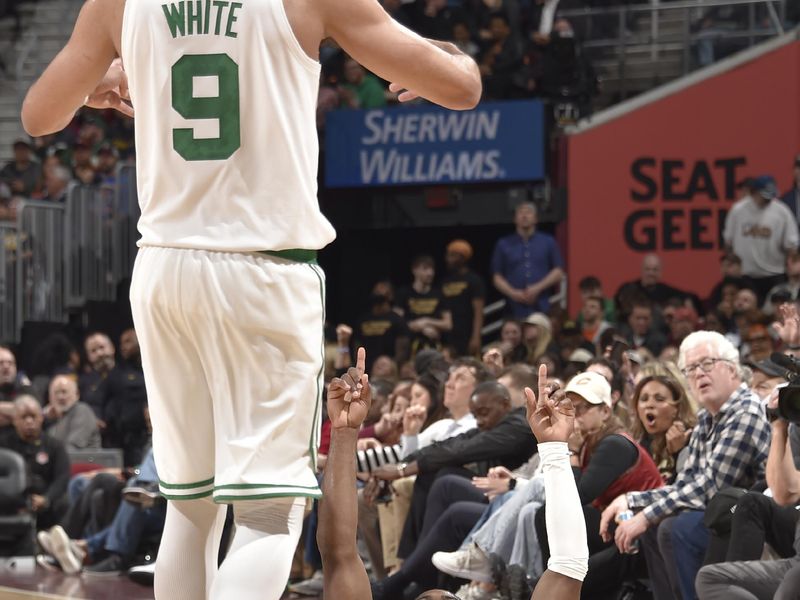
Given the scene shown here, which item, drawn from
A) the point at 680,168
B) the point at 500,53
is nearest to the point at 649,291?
the point at 680,168

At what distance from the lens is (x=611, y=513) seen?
6445 millimetres

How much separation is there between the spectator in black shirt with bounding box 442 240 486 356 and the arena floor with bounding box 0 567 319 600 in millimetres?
4504

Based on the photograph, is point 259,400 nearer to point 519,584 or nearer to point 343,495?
point 343,495

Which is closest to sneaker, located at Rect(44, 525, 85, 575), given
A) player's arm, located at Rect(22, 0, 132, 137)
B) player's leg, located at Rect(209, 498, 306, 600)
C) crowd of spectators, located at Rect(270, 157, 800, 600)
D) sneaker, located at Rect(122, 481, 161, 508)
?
sneaker, located at Rect(122, 481, 161, 508)

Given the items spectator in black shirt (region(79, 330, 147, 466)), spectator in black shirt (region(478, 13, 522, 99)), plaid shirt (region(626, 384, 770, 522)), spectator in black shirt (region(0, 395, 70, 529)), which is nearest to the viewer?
plaid shirt (region(626, 384, 770, 522))

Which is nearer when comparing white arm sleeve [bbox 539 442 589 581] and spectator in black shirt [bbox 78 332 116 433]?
white arm sleeve [bbox 539 442 589 581]

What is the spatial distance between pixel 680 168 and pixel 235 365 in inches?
451

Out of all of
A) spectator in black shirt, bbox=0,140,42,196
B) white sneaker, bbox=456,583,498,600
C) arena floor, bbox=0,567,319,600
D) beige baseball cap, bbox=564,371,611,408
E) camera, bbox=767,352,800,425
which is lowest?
arena floor, bbox=0,567,319,600

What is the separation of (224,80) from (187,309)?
55cm

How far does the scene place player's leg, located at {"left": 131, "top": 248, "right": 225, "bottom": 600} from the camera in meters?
3.45

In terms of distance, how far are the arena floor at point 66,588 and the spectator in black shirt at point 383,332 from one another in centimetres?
394

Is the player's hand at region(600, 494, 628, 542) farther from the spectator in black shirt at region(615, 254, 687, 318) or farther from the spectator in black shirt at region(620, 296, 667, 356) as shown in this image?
the spectator in black shirt at region(615, 254, 687, 318)

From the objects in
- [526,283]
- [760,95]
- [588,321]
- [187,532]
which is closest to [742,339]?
[588,321]

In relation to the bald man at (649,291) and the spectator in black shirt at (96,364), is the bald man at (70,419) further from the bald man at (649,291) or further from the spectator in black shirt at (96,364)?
the bald man at (649,291)
